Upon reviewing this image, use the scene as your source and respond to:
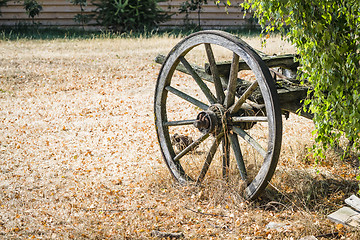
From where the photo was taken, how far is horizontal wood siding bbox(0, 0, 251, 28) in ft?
54.0

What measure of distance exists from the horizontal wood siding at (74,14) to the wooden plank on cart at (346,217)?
44.4 feet

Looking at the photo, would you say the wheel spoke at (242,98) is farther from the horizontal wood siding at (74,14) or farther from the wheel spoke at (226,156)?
the horizontal wood siding at (74,14)

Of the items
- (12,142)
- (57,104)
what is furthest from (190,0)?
(12,142)

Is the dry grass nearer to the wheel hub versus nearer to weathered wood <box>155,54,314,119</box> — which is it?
the wheel hub

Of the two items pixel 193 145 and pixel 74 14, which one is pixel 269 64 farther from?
pixel 74 14

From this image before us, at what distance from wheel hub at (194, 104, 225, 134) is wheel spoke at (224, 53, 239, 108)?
3.6 inches

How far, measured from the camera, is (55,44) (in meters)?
13.0

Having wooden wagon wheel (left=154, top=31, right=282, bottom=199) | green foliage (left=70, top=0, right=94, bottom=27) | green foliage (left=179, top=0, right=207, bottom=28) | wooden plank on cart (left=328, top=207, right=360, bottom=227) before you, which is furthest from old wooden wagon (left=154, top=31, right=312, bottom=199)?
green foliage (left=179, top=0, right=207, bottom=28)

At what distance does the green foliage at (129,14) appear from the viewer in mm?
15008

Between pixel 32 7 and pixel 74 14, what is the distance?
1742mm

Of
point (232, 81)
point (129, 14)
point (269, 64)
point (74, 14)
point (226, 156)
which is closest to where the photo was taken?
point (232, 81)

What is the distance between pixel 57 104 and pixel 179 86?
266 cm

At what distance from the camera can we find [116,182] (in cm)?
489

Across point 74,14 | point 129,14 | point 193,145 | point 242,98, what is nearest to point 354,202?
point 242,98
